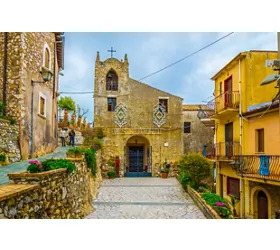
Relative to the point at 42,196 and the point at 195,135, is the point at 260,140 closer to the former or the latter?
the point at 42,196

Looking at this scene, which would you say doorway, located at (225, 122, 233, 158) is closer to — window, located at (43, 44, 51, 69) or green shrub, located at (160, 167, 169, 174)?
green shrub, located at (160, 167, 169, 174)

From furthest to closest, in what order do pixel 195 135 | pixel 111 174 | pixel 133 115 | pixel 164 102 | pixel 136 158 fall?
1. pixel 195 135
2. pixel 136 158
3. pixel 164 102
4. pixel 133 115
5. pixel 111 174

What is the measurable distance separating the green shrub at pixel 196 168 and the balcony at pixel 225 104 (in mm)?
1506

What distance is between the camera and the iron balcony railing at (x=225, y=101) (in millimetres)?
6417

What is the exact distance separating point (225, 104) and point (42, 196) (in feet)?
17.6

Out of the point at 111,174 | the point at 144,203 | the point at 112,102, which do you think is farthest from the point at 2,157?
the point at 112,102

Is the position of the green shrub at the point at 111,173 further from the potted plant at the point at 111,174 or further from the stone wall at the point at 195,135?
the stone wall at the point at 195,135

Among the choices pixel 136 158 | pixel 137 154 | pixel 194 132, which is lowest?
pixel 136 158

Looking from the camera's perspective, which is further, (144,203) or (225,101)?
(225,101)

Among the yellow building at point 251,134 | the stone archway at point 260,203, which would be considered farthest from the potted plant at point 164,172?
the stone archway at point 260,203

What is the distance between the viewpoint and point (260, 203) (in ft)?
18.3

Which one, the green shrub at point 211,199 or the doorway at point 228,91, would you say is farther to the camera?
the doorway at point 228,91

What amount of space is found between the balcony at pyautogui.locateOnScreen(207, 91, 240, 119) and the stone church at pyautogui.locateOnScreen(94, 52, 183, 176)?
4.11 meters
